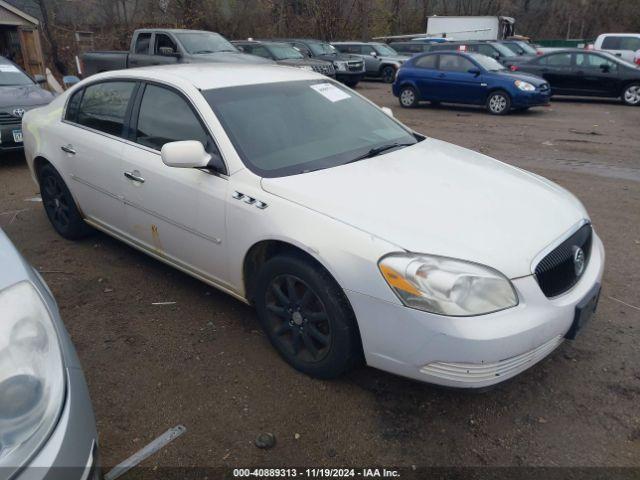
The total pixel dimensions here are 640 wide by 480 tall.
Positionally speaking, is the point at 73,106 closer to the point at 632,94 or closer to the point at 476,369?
the point at 476,369

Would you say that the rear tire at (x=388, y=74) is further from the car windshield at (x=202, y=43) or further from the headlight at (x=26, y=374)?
the headlight at (x=26, y=374)

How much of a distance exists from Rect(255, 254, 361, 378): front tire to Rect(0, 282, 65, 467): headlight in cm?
124

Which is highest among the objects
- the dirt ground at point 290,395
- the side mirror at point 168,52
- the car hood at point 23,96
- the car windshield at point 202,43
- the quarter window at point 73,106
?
the car windshield at point 202,43

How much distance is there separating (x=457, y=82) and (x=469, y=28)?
1946cm

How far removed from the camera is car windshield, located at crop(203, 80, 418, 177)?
3.05m

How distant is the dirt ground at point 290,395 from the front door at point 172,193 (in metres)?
0.43

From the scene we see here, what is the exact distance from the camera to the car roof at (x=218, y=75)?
3.41 meters

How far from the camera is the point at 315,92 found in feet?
12.1

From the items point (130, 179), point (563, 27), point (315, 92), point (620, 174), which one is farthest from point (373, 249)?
point (563, 27)

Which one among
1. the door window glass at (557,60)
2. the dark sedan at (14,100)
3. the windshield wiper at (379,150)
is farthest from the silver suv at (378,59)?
the windshield wiper at (379,150)

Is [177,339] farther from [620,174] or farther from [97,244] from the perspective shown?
[620,174]

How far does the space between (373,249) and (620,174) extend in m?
6.24

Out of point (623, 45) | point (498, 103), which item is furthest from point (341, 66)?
point (623, 45)

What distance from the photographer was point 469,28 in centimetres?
2977
